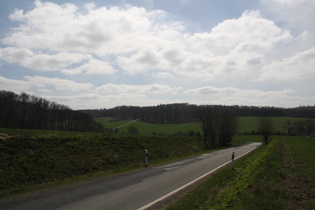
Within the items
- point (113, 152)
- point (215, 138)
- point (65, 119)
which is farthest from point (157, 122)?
point (113, 152)

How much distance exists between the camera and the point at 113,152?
18.2 m

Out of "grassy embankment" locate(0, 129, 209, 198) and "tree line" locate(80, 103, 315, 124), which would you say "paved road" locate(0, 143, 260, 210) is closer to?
"grassy embankment" locate(0, 129, 209, 198)

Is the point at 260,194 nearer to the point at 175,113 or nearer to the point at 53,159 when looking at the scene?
the point at 53,159

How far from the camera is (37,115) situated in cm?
6397

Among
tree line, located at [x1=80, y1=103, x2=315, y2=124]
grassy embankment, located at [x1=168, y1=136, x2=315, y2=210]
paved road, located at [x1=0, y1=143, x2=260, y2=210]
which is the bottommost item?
paved road, located at [x1=0, y1=143, x2=260, y2=210]

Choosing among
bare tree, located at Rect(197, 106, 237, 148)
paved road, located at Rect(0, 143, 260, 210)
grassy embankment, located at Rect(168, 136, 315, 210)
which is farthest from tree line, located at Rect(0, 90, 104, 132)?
grassy embankment, located at Rect(168, 136, 315, 210)

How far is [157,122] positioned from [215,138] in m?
56.3

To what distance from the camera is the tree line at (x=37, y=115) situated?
178 feet

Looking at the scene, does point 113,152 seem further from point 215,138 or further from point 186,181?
point 215,138

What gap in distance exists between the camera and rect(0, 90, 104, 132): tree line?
54.3 metres

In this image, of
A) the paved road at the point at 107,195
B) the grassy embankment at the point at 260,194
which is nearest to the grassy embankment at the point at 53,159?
the paved road at the point at 107,195

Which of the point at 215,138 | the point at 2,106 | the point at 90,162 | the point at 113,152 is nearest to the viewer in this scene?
the point at 90,162

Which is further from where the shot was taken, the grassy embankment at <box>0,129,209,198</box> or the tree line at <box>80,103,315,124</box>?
the tree line at <box>80,103,315,124</box>

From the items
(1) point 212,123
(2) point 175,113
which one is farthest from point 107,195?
(2) point 175,113
